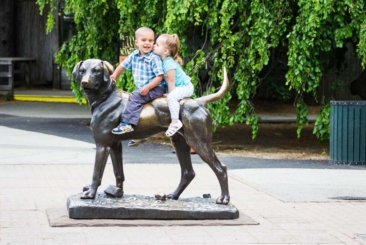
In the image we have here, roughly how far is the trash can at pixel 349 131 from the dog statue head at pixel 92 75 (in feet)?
19.7

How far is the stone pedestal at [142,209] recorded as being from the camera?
8.20 m

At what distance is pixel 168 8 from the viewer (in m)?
14.4

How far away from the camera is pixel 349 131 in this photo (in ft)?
44.3

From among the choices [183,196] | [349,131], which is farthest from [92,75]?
[349,131]

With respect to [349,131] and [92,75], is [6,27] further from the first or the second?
[92,75]

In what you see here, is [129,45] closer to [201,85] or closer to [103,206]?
[201,85]

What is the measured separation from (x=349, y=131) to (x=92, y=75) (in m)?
6.31

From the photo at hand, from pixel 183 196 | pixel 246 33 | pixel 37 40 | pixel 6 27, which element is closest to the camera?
pixel 183 196

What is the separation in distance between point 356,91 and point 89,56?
5.56 metres

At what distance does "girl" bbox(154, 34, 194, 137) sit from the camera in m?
8.43

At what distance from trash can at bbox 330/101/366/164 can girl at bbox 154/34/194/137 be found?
5.46 meters

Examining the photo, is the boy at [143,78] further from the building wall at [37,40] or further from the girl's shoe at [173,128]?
the building wall at [37,40]

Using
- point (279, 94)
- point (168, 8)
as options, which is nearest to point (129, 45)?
point (168, 8)

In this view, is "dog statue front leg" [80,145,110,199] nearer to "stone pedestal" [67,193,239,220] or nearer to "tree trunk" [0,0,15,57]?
"stone pedestal" [67,193,239,220]
